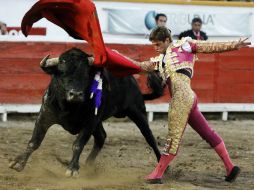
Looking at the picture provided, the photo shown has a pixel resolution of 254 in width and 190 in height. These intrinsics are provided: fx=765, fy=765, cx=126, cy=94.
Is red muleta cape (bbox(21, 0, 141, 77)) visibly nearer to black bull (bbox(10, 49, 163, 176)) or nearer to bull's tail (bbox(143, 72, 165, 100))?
black bull (bbox(10, 49, 163, 176))

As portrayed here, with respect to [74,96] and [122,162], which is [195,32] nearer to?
[122,162]

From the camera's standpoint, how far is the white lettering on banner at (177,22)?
12.7 metres

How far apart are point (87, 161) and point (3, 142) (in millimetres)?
1625

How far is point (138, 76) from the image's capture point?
33.7 feet

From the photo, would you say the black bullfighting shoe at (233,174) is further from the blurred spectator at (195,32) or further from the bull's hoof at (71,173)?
the blurred spectator at (195,32)

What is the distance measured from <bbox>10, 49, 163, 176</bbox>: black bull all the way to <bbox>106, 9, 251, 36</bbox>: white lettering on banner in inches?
243

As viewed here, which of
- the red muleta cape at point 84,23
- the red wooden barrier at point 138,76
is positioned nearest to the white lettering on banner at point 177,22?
the red wooden barrier at point 138,76

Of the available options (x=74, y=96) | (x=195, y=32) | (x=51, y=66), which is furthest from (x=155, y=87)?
(x=195, y=32)

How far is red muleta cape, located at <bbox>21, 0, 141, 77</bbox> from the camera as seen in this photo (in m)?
5.93

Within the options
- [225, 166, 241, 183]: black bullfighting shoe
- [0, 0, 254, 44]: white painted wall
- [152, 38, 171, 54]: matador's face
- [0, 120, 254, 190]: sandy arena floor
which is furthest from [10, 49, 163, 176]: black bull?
[0, 0, 254, 44]: white painted wall

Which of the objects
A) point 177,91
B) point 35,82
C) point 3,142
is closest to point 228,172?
point 177,91

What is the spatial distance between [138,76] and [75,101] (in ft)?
15.5

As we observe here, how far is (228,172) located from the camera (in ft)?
19.7

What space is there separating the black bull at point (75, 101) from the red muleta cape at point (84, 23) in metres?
0.11
